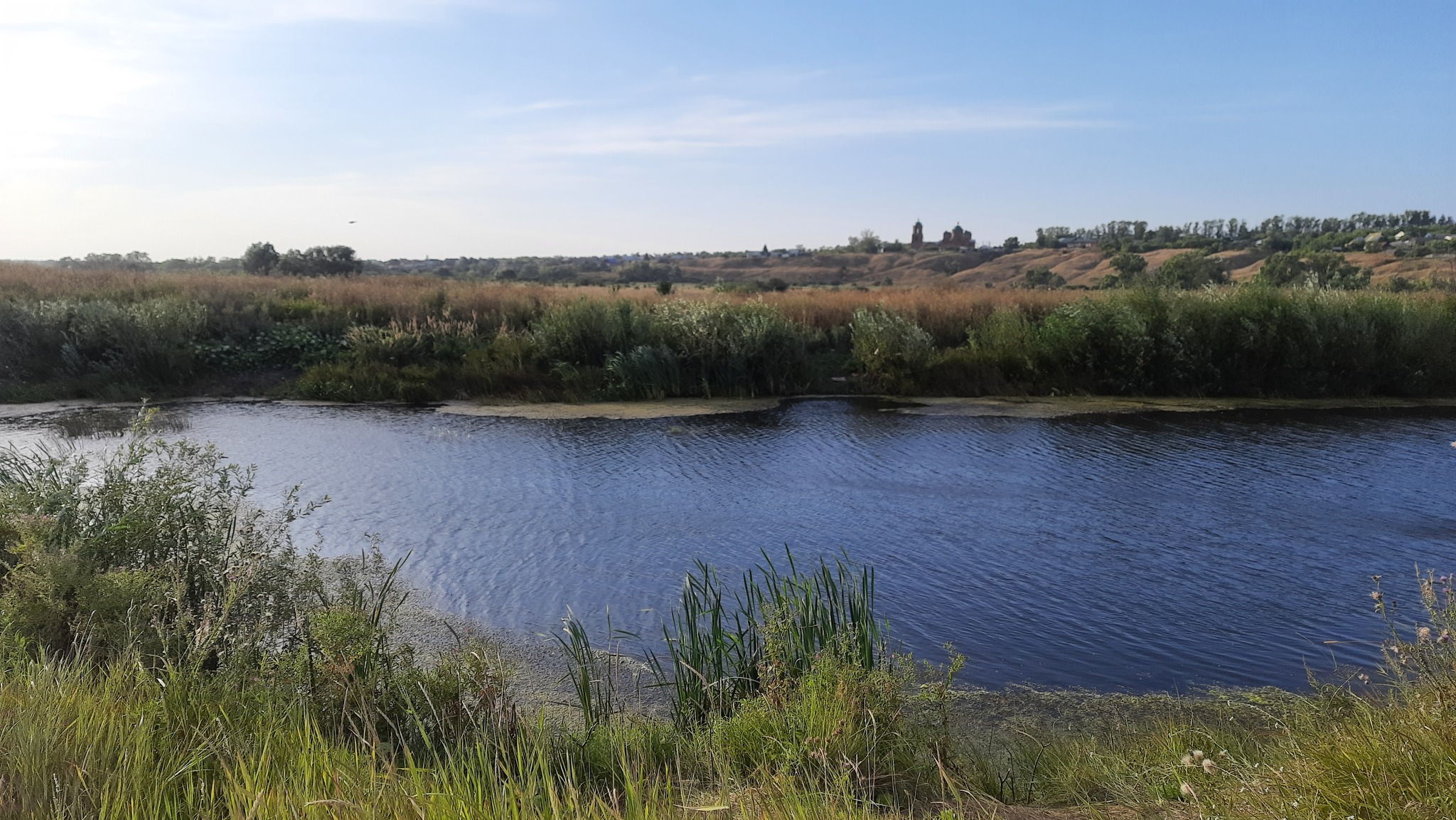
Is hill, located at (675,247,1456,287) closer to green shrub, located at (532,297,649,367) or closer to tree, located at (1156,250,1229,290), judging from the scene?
tree, located at (1156,250,1229,290)

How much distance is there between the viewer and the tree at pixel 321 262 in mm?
42094

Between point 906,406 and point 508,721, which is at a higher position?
point 508,721

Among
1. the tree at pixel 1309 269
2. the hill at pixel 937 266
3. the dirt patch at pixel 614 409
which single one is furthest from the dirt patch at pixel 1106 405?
the hill at pixel 937 266

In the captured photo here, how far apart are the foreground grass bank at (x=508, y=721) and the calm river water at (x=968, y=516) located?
100 centimetres

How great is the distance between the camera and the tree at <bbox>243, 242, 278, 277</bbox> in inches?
1686

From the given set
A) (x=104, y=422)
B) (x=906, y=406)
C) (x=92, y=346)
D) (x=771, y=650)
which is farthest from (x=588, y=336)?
(x=771, y=650)

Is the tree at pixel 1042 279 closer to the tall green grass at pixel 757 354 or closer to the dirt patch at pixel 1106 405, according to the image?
the tall green grass at pixel 757 354

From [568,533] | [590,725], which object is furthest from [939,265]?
[590,725]

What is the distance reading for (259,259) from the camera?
43.4 m

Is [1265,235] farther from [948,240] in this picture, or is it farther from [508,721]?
[508,721]

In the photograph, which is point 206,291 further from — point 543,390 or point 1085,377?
point 1085,377

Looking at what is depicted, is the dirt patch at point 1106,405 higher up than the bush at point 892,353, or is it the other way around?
the bush at point 892,353

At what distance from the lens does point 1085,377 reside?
1806 centimetres

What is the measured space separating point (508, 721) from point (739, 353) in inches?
573
